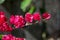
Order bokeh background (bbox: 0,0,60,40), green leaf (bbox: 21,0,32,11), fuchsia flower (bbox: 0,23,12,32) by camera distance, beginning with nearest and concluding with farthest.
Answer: fuchsia flower (bbox: 0,23,12,32) → green leaf (bbox: 21,0,32,11) → bokeh background (bbox: 0,0,60,40)

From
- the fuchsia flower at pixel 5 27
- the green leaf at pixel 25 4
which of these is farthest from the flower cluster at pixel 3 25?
the green leaf at pixel 25 4

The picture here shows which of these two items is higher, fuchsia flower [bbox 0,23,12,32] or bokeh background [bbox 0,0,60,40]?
fuchsia flower [bbox 0,23,12,32]

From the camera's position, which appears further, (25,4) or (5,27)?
(25,4)

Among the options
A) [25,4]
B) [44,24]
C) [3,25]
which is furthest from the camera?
[44,24]

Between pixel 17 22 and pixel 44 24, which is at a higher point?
pixel 17 22

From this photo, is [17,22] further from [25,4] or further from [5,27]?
[25,4]

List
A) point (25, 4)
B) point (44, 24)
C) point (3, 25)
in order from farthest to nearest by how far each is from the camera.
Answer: point (44, 24), point (25, 4), point (3, 25)

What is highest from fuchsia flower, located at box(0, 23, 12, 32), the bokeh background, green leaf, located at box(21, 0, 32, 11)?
fuchsia flower, located at box(0, 23, 12, 32)

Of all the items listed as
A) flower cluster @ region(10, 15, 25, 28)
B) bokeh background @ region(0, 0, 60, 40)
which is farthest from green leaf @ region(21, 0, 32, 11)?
flower cluster @ region(10, 15, 25, 28)

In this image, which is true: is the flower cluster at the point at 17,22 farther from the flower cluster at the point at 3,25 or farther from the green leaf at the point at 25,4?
the green leaf at the point at 25,4

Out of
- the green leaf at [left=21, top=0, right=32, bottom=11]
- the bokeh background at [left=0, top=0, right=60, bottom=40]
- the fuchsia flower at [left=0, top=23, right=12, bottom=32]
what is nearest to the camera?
the fuchsia flower at [left=0, top=23, right=12, bottom=32]

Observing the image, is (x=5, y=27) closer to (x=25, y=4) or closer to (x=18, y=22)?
(x=18, y=22)

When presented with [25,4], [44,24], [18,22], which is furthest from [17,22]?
[44,24]

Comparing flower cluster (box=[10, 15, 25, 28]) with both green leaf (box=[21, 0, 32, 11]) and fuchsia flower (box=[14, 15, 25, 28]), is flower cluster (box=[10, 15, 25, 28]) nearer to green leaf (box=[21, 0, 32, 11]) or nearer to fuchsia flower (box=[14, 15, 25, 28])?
fuchsia flower (box=[14, 15, 25, 28])
